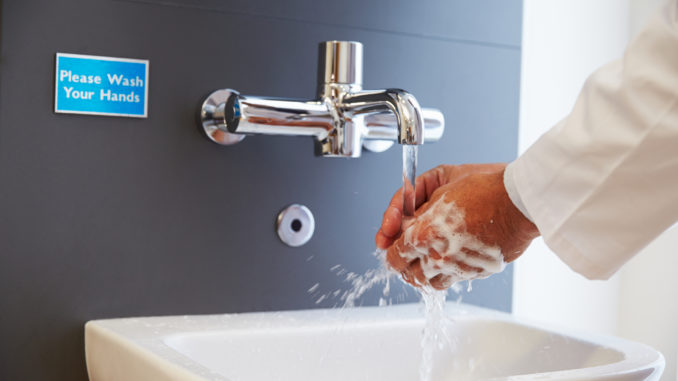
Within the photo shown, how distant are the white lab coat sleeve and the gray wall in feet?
1.23

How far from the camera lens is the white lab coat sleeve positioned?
57 cm

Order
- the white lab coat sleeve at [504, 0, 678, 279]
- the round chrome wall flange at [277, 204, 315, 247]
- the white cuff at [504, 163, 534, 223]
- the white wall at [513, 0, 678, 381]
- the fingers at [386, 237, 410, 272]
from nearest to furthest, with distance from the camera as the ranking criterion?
the white lab coat sleeve at [504, 0, 678, 279] → the white cuff at [504, 163, 534, 223] → the fingers at [386, 237, 410, 272] → the round chrome wall flange at [277, 204, 315, 247] → the white wall at [513, 0, 678, 381]

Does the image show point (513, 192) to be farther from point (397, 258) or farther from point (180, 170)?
point (180, 170)

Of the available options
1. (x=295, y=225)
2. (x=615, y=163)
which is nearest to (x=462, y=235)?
(x=615, y=163)

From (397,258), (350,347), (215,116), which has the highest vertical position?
(215,116)

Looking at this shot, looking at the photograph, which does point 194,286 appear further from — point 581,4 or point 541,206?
point 581,4

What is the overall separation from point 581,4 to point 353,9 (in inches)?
18.3

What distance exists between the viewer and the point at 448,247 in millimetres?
741

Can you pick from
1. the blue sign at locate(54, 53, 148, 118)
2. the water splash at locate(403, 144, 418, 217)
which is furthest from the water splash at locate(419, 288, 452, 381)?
the blue sign at locate(54, 53, 148, 118)

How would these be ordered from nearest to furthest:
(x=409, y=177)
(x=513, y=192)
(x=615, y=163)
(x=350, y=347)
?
(x=615, y=163)
(x=513, y=192)
(x=409, y=177)
(x=350, y=347)

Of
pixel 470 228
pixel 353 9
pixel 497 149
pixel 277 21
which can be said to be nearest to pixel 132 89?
pixel 277 21

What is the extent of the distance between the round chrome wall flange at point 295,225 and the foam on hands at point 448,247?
0.71ft

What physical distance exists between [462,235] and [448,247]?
2 centimetres

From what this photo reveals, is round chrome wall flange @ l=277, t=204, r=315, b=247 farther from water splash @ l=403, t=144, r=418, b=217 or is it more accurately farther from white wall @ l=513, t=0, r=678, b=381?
white wall @ l=513, t=0, r=678, b=381
